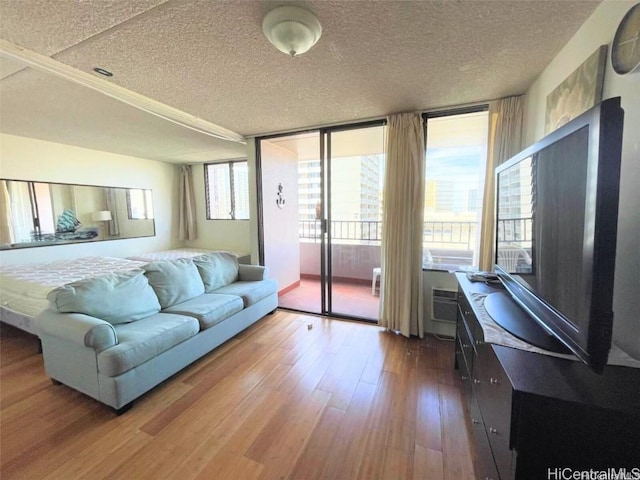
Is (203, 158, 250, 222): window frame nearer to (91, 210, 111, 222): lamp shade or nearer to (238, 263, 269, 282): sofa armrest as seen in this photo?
(91, 210, 111, 222): lamp shade

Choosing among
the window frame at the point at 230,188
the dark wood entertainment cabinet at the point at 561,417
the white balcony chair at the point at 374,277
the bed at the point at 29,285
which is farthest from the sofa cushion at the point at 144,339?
the window frame at the point at 230,188

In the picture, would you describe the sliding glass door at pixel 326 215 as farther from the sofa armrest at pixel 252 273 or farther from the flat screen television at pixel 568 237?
the flat screen television at pixel 568 237

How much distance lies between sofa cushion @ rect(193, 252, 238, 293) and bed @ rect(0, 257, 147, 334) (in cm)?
119

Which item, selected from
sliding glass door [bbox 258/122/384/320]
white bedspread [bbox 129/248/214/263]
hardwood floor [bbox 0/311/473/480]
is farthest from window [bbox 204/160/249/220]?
hardwood floor [bbox 0/311/473/480]

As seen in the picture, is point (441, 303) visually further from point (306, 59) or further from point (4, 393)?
point (4, 393)

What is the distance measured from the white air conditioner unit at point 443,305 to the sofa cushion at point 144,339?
233cm

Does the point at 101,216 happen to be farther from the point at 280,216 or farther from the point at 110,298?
the point at 110,298

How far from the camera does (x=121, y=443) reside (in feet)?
5.07

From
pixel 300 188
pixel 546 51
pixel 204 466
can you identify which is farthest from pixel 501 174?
pixel 300 188

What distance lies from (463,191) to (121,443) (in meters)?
3.40

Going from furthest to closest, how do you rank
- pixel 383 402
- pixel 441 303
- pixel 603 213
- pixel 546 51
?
pixel 441 303, pixel 383 402, pixel 546 51, pixel 603 213

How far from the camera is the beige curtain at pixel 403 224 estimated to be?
2.66 meters

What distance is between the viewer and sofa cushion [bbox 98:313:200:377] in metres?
1.70

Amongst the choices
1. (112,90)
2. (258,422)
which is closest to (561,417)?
(258,422)
